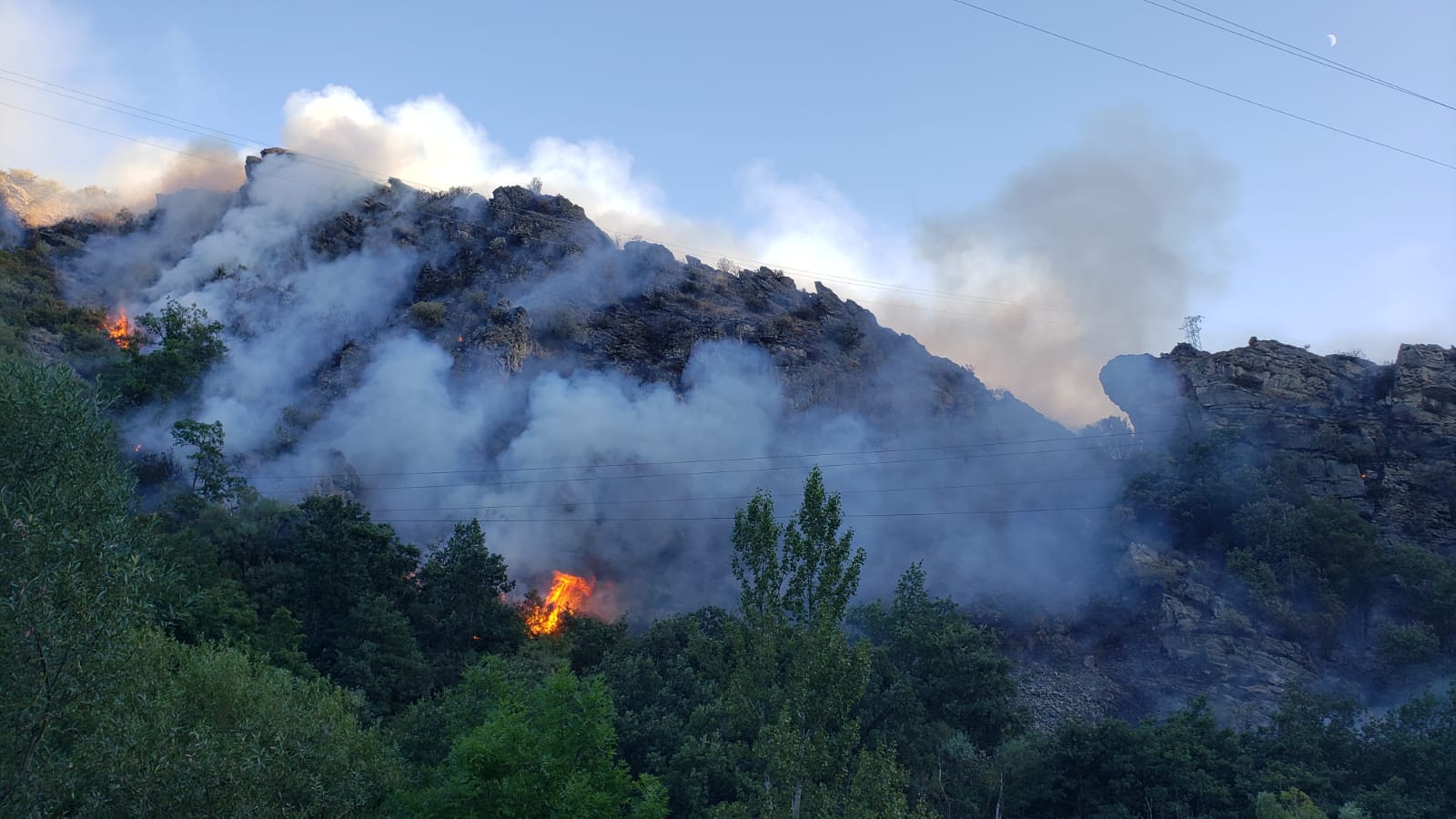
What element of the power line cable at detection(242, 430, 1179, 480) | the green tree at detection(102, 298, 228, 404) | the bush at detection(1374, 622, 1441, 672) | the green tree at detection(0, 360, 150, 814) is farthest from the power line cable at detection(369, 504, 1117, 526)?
the green tree at detection(0, 360, 150, 814)

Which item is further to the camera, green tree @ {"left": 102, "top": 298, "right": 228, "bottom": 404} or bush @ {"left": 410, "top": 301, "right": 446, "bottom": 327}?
bush @ {"left": 410, "top": 301, "right": 446, "bottom": 327}

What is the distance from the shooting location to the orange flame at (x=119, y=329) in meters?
78.9

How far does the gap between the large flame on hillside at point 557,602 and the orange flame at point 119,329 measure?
1776 inches

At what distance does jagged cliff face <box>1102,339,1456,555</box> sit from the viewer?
66.6 meters

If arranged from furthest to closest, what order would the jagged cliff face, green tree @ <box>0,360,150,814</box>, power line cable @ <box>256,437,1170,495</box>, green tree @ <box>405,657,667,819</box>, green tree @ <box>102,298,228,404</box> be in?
power line cable @ <box>256,437,1170,495</box>, the jagged cliff face, green tree @ <box>102,298,228,404</box>, green tree @ <box>405,657,667,819</box>, green tree @ <box>0,360,150,814</box>

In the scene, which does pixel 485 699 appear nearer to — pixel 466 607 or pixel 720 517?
pixel 466 607

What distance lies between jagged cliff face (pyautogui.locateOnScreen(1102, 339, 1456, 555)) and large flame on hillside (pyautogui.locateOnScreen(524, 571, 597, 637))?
50598 millimetres

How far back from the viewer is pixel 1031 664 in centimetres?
5697

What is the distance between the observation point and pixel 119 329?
81375mm

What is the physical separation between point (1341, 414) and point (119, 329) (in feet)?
349

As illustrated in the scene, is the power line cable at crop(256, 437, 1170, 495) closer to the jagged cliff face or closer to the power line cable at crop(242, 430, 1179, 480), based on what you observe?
the power line cable at crop(242, 430, 1179, 480)

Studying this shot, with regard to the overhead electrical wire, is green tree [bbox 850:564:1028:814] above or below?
below

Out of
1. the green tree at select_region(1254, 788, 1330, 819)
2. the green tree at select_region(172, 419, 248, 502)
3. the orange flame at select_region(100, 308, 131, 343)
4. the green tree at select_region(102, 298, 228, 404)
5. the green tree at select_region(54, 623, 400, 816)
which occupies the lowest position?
the green tree at select_region(54, 623, 400, 816)

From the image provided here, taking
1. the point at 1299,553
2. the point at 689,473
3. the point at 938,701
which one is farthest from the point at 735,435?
the point at 1299,553
